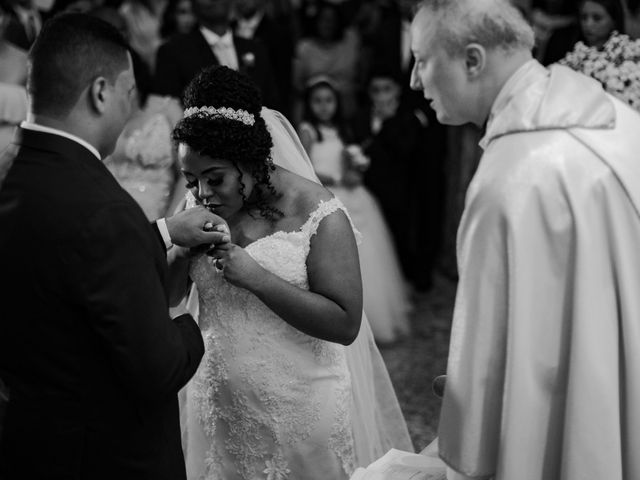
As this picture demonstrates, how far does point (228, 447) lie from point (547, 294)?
128cm

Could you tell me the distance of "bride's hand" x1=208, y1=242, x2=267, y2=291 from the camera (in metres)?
2.31

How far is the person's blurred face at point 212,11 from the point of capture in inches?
198

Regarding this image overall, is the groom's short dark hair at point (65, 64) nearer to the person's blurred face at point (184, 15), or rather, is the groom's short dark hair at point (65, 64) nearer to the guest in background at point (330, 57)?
the guest in background at point (330, 57)

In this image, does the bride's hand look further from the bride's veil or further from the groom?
the groom

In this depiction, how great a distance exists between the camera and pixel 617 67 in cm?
319

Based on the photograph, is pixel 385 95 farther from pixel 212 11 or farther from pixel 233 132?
pixel 233 132

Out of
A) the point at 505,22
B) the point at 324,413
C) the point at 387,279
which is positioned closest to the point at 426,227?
the point at 387,279

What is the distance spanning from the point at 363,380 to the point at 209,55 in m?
2.65

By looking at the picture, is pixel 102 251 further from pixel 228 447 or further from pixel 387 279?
pixel 387 279

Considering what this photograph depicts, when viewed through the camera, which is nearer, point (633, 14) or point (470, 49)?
point (470, 49)

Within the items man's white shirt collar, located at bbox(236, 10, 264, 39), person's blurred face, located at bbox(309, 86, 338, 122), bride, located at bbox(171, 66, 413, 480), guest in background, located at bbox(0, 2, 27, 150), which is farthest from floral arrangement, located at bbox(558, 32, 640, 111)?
man's white shirt collar, located at bbox(236, 10, 264, 39)

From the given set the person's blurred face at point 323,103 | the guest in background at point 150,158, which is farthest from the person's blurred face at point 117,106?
the person's blurred face at point 323,103

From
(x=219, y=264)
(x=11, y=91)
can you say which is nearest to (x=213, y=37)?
(x=11, y=91)

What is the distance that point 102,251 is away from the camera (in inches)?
66.4
